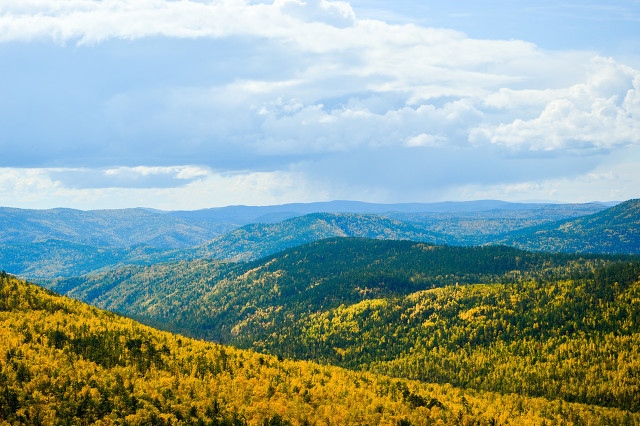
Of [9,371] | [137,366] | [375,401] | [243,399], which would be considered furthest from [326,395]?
[9,371]

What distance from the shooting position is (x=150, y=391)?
146 metres

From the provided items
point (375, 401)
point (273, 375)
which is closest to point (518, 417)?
point (375, 401)

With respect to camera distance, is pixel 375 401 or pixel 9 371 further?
pixel 375 401

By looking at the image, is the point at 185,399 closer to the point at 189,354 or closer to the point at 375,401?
the point at 189,354

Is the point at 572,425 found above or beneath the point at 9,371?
beneath

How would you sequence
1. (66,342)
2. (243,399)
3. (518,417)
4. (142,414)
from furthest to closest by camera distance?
(518,417), (66,342), (243,399), (142,414)

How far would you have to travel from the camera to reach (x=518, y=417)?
7717 inches

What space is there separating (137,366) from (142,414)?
43.4 meters

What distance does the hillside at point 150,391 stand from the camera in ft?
417

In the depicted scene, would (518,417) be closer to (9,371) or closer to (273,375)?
(273,375)

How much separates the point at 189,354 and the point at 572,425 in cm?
15418

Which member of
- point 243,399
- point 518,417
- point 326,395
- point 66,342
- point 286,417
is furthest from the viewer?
point 518,417

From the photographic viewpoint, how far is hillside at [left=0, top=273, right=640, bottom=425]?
127 meters

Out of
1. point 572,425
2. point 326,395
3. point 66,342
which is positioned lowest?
point 572,425
